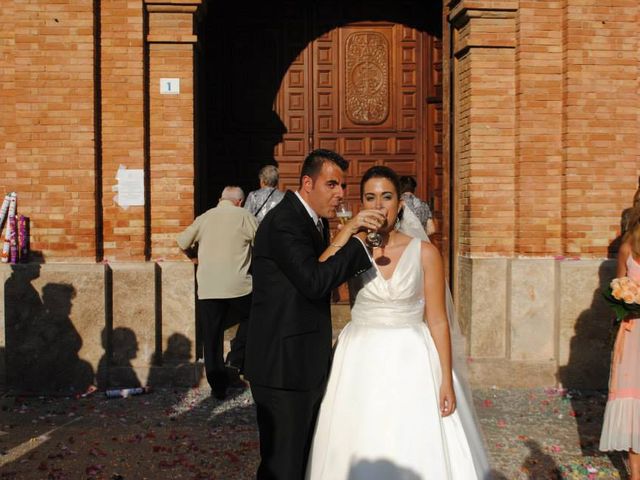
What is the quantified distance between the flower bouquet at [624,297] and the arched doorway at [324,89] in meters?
5.75

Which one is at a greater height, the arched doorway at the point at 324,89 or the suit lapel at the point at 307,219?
the arched doorway at the point at 324,89

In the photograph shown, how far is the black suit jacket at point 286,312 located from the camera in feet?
14.4

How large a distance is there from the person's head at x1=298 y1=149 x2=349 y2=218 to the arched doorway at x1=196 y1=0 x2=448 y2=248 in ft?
23.6

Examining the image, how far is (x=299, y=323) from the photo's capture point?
4.43 m

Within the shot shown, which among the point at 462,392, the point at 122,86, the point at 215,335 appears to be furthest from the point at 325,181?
the point at 122,86

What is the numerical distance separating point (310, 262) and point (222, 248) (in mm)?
4500

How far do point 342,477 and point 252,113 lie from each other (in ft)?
25.9

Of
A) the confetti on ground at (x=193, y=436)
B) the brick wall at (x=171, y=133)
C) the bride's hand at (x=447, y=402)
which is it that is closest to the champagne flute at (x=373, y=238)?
the bride's hand at (x=447, y=402)

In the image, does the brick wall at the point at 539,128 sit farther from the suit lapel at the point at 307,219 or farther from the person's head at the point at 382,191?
the suit lapel at the point at 307,219

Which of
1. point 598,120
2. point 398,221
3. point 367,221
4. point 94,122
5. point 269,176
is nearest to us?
point 367,221

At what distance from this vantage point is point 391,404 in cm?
444

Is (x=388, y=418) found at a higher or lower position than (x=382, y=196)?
lower

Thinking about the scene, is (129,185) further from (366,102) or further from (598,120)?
(598,120)

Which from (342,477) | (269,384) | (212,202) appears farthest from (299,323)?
(212,202)
